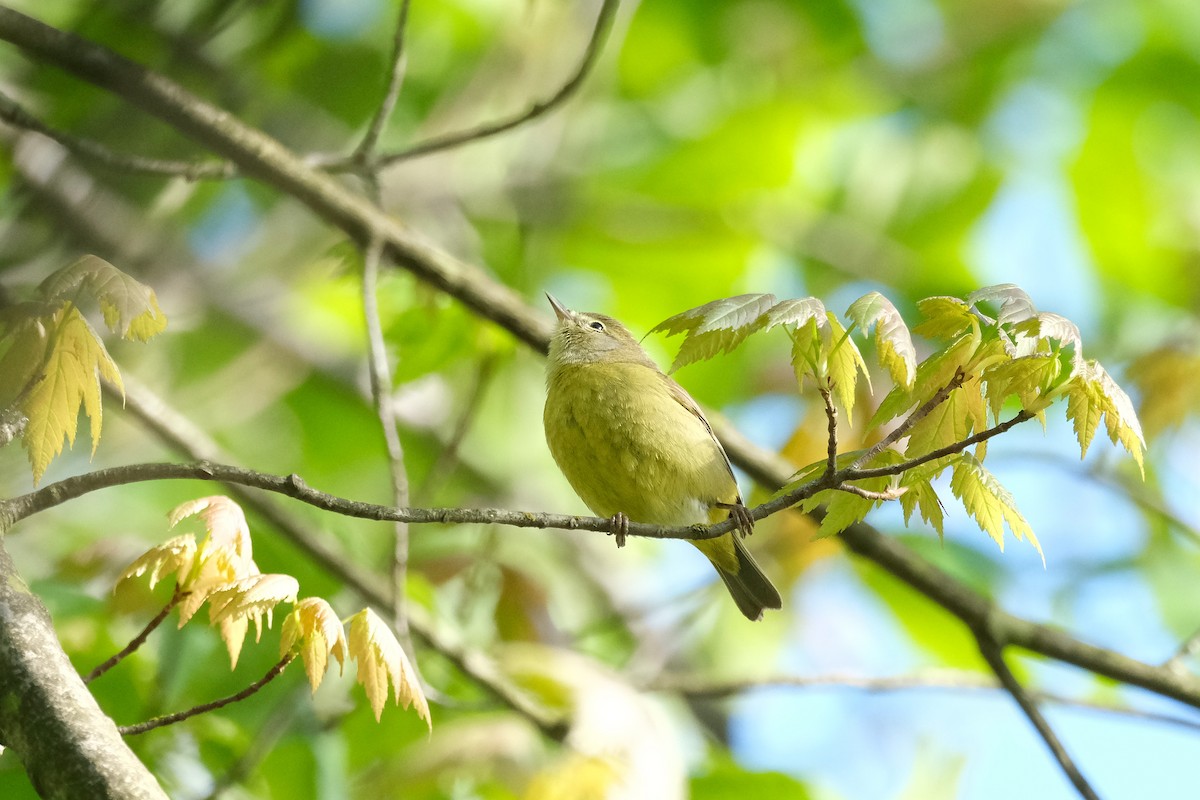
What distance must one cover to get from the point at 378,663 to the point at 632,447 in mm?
1900

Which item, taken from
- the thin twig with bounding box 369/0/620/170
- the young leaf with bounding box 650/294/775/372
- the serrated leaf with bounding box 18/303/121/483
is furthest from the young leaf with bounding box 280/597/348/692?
the thin twig with bounding box 369/0/620/170

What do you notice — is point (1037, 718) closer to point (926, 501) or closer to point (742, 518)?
point (742, 518)

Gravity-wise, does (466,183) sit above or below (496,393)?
above

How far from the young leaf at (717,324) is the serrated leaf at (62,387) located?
4.08 feet

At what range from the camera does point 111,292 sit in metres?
2.24

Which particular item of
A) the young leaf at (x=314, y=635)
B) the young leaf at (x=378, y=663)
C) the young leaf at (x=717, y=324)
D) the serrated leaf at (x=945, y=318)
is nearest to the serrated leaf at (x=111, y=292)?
the young leaf at (x=314, y=635)

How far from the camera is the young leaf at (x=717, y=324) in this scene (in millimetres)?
2350

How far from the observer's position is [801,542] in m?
6.34

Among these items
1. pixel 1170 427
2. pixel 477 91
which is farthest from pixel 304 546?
pixel 1170 427

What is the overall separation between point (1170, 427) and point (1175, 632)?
1886mm

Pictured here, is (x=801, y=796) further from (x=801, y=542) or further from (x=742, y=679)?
(x=801, y=542)

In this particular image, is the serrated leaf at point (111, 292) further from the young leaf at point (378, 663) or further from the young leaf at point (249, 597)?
the young leaf at point (378, 663)

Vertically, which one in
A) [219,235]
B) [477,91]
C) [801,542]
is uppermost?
[477,91]

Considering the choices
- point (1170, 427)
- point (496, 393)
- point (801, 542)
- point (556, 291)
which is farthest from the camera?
point (496, 393)
